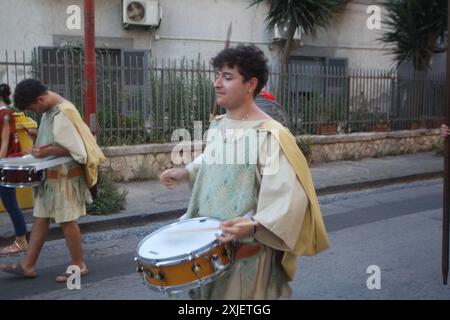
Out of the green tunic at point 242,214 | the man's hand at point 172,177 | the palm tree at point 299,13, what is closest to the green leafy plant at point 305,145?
the palm tree at point 299,13

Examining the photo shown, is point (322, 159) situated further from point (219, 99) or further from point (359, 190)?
point (219, 99)

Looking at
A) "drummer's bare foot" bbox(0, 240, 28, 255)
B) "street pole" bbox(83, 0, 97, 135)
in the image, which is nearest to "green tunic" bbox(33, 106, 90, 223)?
"drummer's bare foot" bbox(0, 240, 28, 255)

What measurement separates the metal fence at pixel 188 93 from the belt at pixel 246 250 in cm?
681

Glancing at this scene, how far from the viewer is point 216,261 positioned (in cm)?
246

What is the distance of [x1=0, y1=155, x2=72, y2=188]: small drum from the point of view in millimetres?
4637

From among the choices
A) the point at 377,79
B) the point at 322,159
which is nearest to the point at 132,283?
the point at 322,159

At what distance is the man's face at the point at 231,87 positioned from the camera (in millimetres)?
2666

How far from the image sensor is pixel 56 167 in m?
4.87

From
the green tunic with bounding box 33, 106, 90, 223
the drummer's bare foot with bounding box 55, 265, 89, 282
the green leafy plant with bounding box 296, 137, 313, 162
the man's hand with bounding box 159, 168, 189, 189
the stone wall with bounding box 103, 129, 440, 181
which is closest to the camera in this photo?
the man's hand with bounding box 159, 168, 189, 189

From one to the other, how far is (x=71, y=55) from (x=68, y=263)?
189 inches

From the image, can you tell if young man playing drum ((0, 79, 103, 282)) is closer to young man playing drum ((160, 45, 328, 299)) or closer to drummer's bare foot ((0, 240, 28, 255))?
drummer's bare foot ((0, 240, 28, 255))

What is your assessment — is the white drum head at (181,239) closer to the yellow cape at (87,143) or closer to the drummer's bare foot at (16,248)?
the yellow cape at (87,143)

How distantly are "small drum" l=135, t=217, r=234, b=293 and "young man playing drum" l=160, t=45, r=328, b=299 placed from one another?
0.29 feet
